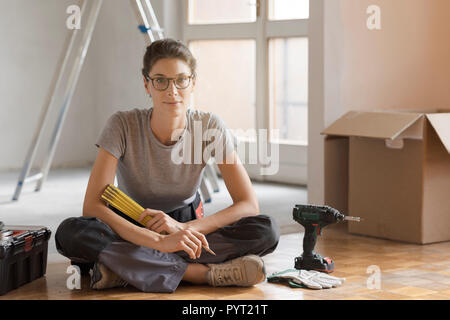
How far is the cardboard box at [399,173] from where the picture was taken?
122 inches

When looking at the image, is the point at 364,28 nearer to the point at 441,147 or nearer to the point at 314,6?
the point at 314,6

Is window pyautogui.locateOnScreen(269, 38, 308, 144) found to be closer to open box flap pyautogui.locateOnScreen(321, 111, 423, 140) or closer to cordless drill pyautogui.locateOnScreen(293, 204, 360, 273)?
open box flap pyautogui.locateOnScreen(321, 111, 423, 140)

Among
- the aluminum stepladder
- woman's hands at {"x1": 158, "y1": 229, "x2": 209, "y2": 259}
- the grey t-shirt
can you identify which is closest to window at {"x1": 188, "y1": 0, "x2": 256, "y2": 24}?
the aluminum stepladder

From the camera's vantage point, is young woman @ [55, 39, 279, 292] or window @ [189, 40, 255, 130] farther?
window @ [189, 40, 255, 130]

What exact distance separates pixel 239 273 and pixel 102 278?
1.44ft

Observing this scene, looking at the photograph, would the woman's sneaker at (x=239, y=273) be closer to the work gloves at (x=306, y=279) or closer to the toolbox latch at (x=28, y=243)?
the work gloves at (x=306, y=279)

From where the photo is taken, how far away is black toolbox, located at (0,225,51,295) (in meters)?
2.37

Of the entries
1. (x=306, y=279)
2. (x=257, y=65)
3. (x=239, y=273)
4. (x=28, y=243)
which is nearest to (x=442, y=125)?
(x=306, y=279)

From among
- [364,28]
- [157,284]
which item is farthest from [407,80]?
[157,284]

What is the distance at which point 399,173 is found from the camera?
3199 mm

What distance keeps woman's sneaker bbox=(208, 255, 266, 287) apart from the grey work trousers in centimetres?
4

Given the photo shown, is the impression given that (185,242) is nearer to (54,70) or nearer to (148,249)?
(148,249)
